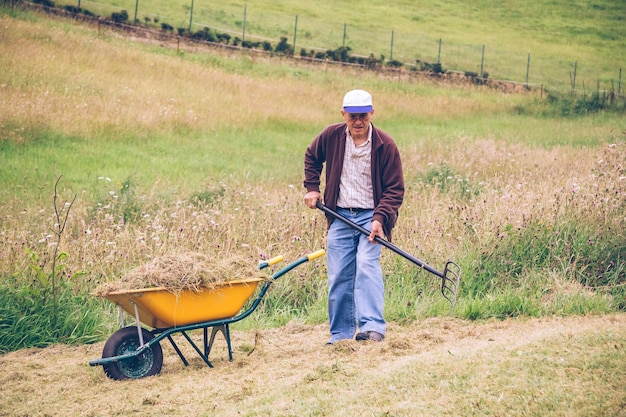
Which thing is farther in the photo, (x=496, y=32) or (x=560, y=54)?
(x=496, y=32)

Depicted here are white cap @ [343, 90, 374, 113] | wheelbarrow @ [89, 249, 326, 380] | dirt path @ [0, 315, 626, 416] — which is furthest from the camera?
white cap @ [343, 90, 374, 113]

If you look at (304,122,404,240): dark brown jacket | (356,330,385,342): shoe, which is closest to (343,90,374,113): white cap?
(304,122,404,240): dark brown jacket

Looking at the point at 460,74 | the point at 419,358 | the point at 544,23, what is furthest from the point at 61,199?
the point at 544,23

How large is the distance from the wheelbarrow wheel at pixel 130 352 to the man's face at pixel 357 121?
228 cm

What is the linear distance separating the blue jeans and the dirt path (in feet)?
0.83

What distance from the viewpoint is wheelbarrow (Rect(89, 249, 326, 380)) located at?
562 cm

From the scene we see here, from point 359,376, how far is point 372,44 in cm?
3568

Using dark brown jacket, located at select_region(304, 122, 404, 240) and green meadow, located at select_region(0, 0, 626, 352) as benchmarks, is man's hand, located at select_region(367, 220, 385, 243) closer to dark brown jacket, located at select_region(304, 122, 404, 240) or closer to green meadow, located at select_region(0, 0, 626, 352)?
dark brown jacket, located at select_region(304, 122, 404, 240)

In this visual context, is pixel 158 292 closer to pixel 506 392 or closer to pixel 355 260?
pixel 355 260

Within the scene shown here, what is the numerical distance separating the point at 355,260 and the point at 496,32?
145 feet

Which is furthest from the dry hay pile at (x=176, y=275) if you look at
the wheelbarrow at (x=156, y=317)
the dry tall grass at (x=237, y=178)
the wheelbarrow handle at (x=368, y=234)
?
Answer: the dry tall grass at (x=237, y=178)

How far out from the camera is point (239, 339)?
23.0ft

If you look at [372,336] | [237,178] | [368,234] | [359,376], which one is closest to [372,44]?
[237,178]

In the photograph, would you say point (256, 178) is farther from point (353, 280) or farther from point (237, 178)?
point (353, 280)
